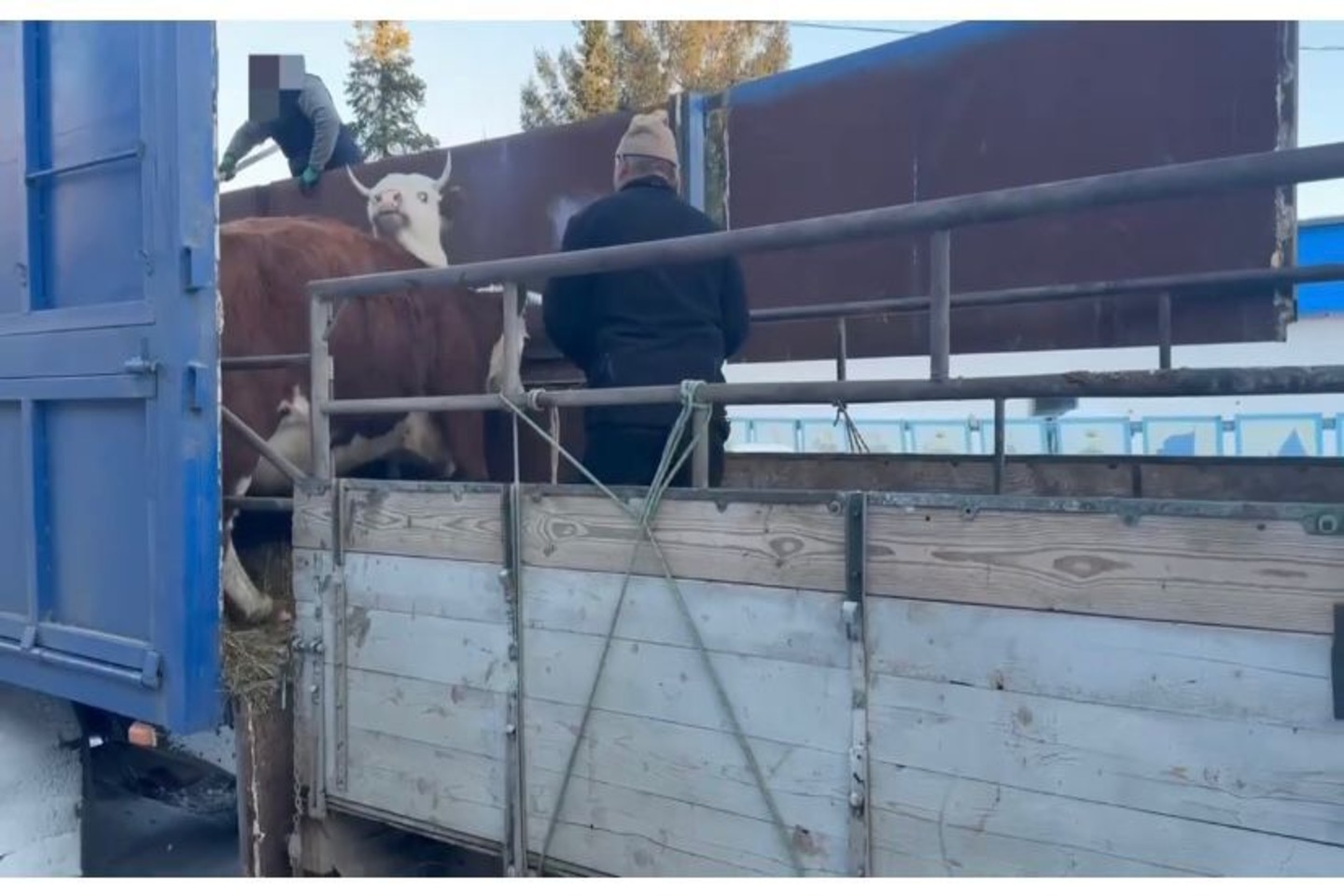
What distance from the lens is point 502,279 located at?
2.87 meters

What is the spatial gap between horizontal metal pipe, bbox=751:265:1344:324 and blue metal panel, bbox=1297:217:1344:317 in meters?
7.95

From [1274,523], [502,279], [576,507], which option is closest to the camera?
[1274,523]

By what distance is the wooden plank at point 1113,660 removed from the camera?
5.97 feet

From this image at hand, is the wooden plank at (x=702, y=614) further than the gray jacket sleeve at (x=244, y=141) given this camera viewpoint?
No

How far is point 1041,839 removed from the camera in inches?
80.5

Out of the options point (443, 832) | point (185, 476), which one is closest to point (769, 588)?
point (443, 832)

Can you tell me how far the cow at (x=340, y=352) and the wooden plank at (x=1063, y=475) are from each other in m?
1.26

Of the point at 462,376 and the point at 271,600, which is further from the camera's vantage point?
the point at 462,376

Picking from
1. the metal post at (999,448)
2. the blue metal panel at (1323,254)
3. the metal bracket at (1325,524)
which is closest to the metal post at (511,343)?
the metal post at (999,448)

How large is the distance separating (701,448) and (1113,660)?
0.94 metres

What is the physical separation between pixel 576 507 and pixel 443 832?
87 centimetres

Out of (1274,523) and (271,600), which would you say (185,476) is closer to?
(271,600)

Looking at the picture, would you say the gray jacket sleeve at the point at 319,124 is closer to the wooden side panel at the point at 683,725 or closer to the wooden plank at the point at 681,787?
the wooden side panel at the point at 683,725

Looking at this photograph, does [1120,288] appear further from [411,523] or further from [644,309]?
[411,523]
